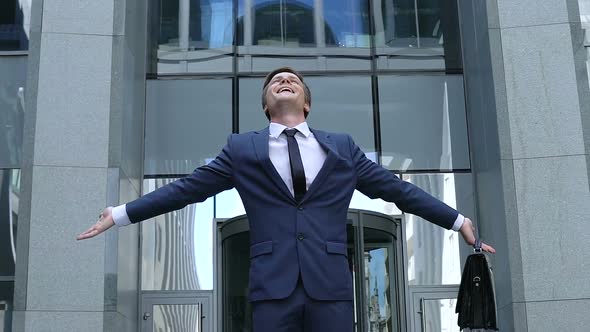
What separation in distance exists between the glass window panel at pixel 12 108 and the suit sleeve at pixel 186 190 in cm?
754

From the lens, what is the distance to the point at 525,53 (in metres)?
11.2

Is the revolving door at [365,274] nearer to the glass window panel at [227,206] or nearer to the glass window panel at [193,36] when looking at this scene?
the glass window panel at [227,206]

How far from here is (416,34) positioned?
44.4 feet

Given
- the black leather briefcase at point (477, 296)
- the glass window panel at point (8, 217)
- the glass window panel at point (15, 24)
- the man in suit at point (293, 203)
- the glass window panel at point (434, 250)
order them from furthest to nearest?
1. the glass window panel at point (434, 250)
2. the glass window panel at point (15, 24)
3. the glass window panel at point (8, 217)
4. the black leather briefcase at point (477, 296)
5. the man in suit at point (293, 203)

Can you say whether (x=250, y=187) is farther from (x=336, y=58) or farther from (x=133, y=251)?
(x=336, y=58)

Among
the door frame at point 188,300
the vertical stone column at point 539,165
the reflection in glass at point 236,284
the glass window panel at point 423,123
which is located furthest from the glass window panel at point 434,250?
the door frame at point 188,300

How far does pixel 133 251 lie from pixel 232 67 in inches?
124

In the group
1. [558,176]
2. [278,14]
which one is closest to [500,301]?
[558,176]

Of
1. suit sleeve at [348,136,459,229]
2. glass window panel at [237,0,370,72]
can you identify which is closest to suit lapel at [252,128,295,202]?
suit sleeve at [348,136,459,229]

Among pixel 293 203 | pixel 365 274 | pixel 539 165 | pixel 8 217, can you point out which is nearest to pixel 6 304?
pixel 8 217

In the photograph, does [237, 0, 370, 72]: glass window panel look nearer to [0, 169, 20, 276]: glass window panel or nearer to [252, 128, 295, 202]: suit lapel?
[0, 169, 20, 276]: glass window panel

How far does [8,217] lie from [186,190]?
7.43m

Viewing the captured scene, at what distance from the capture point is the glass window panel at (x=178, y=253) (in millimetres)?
12555

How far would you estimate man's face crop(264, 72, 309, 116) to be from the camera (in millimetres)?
5062
